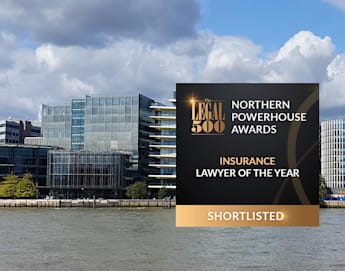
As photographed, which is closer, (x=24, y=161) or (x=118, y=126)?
(x=118, y=126)

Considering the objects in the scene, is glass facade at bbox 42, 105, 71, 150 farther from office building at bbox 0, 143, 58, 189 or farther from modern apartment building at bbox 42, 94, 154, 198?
office building at bbox 0, 143, 58, 189

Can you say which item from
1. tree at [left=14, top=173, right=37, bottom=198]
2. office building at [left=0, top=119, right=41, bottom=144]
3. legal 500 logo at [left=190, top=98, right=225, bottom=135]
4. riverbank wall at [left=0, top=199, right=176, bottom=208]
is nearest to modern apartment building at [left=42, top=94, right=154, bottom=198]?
tree at [left=14, top=173, right=37, bottom=198]

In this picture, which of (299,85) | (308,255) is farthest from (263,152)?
(308,255)

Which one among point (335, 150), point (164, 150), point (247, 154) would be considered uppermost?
point (335, 150)

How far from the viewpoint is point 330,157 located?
167m

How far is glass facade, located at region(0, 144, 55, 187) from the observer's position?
403 ft

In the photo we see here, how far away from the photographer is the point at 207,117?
399 inches

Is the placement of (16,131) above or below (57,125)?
above

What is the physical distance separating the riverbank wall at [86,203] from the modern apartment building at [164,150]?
22.5ft

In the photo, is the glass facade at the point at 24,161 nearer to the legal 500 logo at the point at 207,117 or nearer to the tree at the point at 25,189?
the tree at the point at 25,189

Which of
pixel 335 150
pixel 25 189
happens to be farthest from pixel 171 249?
pixel 335 150

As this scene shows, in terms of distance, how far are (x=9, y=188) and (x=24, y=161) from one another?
11.7 meters

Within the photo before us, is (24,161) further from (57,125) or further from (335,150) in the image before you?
(335,150)

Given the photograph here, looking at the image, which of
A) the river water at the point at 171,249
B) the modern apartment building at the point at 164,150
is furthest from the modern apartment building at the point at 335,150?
the river water at the point at 171,249
